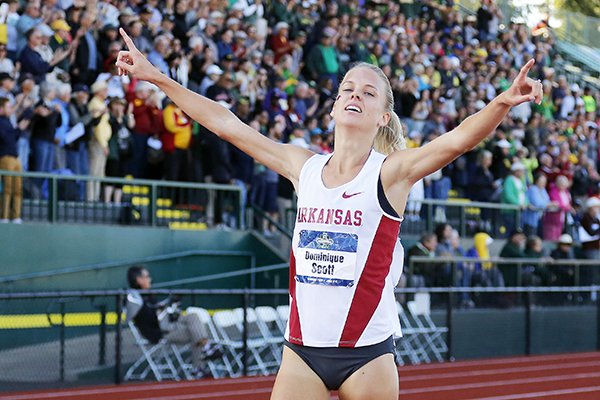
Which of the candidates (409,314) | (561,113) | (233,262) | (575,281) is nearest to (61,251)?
(233,262)

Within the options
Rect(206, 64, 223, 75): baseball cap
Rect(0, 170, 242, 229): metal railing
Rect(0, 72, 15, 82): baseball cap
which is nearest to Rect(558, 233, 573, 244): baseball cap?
Rect(0, 170, 242, 229): metal railing

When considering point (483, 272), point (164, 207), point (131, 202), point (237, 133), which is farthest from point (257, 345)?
point (237, 133)

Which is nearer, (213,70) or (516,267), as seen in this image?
(213,70)

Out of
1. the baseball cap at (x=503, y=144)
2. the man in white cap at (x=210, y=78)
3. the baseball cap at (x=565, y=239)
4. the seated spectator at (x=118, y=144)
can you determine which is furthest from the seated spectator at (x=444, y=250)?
the seated spectator at (x=118, y=144)

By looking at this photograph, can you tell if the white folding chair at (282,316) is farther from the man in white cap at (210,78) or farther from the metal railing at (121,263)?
the man in white cap at (210,78)

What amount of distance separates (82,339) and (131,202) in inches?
149

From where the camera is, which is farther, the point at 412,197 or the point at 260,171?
the point at 412,197

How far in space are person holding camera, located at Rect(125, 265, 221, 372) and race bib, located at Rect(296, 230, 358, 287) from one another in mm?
7449

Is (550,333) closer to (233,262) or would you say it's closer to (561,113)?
(233,262)

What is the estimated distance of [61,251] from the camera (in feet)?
47.7

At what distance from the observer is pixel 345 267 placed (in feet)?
15.8

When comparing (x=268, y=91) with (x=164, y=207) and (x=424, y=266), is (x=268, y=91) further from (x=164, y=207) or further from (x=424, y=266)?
(x=424, y=266)

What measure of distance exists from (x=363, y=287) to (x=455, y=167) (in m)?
16.1

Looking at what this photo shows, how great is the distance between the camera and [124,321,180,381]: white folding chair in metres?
12.1
